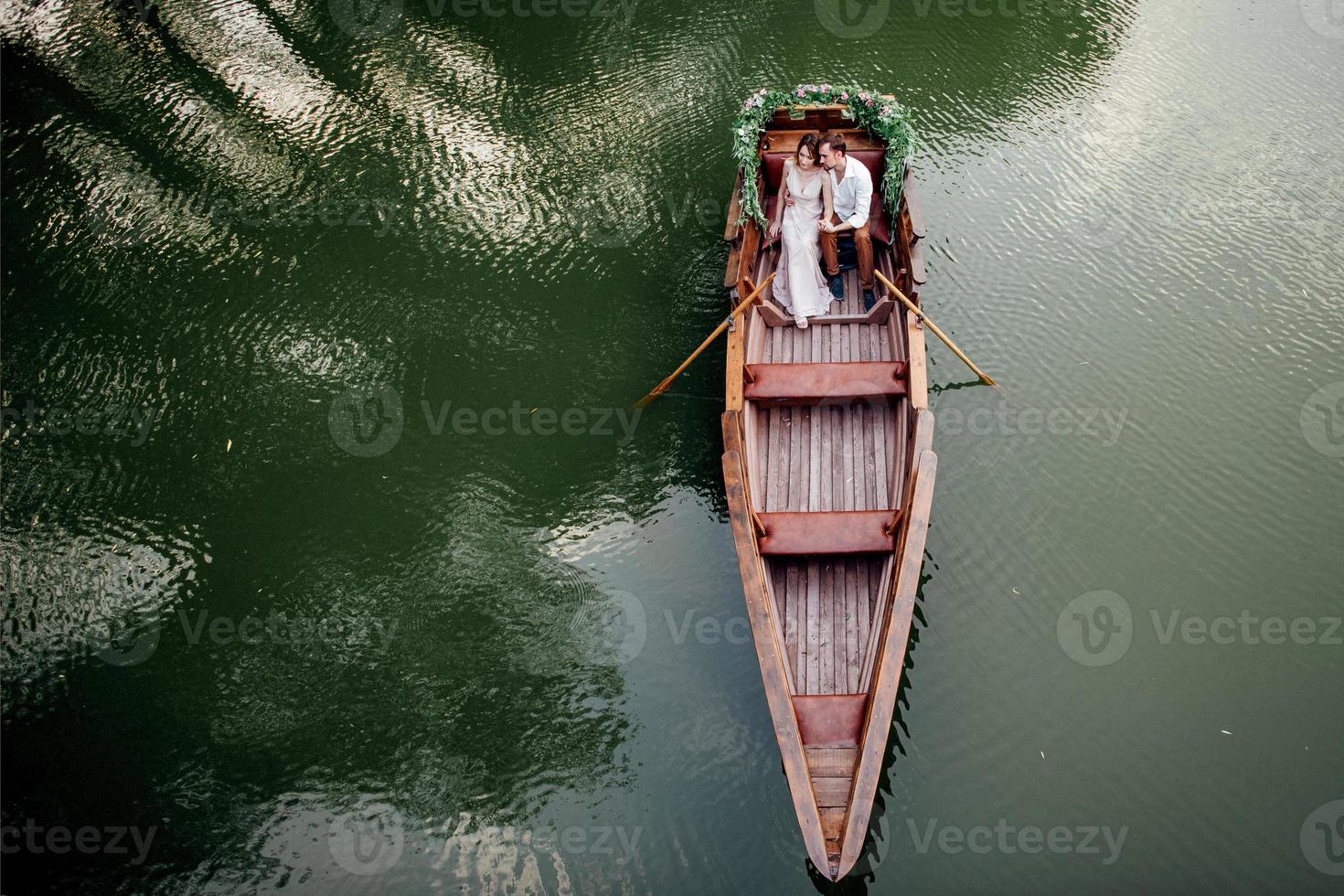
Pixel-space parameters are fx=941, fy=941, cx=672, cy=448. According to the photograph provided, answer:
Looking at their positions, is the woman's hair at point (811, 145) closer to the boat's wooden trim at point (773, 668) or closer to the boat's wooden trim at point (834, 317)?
the boat's wooden trim at point (834, 317)

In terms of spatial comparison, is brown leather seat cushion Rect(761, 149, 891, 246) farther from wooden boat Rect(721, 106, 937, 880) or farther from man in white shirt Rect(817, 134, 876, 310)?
man in white shirt Rect(817, 134, 876, 310)

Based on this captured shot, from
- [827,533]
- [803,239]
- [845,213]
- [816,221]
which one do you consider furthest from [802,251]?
[827,533]

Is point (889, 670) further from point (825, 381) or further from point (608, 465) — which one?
point (608, 465)

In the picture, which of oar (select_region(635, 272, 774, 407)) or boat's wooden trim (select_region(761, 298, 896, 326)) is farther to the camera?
boat's wooden trim (select_region(761, 298, 896, 326))

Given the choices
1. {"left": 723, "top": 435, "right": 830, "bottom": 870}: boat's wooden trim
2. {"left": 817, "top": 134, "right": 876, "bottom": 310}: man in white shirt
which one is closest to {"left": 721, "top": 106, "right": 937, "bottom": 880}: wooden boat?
{"left": 723, "top": 435, "right": 830, "bottom": 870}: boat's wooden trim

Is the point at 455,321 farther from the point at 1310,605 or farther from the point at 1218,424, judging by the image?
the point at 1310,605

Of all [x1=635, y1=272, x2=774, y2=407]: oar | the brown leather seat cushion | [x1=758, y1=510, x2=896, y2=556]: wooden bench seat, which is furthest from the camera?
the brown leather seat cushion
